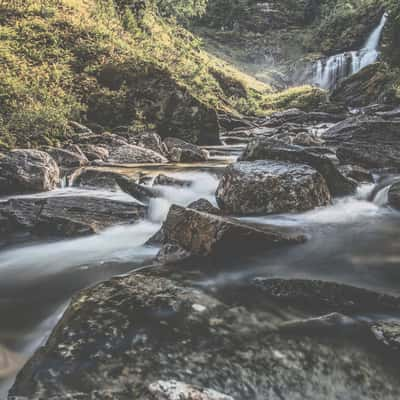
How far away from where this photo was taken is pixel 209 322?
249 centimetres

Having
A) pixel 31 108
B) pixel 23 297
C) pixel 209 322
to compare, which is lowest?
pixel 23 297

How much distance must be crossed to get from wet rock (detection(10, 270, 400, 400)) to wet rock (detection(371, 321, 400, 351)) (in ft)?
0.49

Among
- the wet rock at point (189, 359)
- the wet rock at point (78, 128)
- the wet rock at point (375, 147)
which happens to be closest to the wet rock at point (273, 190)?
the wet rock at point (189, 359)

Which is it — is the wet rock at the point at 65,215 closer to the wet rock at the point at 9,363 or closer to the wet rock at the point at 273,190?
the wet rock at the point at 273,190

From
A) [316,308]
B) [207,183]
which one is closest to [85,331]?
[316,308]

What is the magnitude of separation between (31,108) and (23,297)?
6.68m

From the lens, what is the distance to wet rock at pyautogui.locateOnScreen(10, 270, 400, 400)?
1.90m

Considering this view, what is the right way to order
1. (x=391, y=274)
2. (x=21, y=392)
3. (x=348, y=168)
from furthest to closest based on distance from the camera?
(x=348, y=168)
(x=391, y=274)
(x=21, y=392)

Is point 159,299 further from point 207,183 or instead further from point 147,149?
point 147,149

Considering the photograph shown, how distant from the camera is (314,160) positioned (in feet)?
18.9

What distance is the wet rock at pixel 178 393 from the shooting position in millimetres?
1590

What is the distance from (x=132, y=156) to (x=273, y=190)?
4.77 metres

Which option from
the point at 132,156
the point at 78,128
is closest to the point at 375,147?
the point at 132,156

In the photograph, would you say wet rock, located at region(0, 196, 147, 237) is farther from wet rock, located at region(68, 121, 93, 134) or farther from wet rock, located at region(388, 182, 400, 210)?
wet rock, located at region(68, 121, 93, 134)
